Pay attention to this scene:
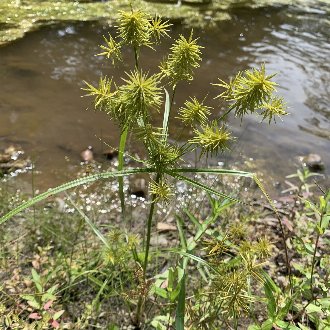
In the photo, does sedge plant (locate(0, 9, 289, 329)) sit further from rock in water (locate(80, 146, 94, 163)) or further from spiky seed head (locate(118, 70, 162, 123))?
rock in water (locate(80, 146, 94, 163))

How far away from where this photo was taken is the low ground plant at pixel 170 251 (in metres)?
0.94

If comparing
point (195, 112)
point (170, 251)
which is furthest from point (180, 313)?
point (195, 112)

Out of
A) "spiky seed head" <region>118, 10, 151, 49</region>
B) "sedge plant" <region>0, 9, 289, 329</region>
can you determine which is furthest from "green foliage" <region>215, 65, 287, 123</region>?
"spiky seed head" <region>118, 10, 151, 49</region>

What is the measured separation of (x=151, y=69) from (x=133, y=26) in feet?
10.6

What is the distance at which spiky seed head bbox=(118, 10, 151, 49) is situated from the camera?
0.95 m

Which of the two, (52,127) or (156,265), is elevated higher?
(156,265)

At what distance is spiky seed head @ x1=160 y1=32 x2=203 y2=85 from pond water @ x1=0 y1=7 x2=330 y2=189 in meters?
1.58

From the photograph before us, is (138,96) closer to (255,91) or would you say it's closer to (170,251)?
(255,91)

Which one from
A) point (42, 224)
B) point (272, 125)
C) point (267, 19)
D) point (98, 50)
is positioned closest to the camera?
point (42, 224)

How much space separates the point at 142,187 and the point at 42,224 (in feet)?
2.59

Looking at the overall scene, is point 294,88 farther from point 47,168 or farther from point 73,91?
point 47,168

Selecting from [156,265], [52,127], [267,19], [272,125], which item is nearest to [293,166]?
[272,125]

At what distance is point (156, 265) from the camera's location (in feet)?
5.70

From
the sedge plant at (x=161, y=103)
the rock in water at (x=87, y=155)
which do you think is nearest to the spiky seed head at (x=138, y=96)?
the sedge plant at (x=161, y=103)
